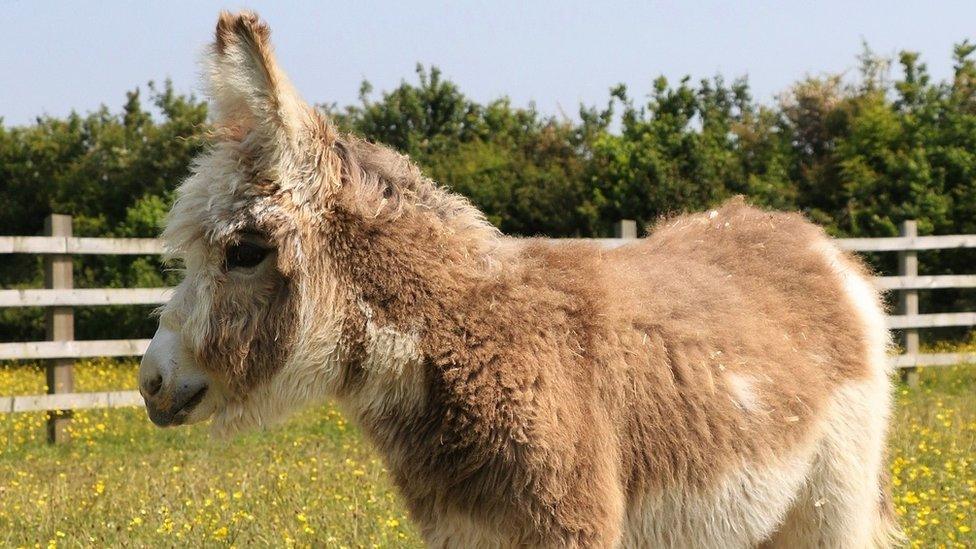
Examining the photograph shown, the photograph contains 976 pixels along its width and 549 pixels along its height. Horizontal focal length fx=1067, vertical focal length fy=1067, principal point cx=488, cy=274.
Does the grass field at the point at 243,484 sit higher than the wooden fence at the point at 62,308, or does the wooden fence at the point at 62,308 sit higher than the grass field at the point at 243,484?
the wooden fence at the point at 62,308

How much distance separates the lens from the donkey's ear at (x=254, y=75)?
2938mm

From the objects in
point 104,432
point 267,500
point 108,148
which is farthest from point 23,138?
point 267,500

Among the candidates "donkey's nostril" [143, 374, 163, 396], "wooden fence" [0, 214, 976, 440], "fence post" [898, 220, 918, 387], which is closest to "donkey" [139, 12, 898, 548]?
"donkey's nostril" [143, 374, 163, 396]

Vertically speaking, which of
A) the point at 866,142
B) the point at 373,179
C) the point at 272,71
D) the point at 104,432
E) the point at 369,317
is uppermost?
the point at 866,142

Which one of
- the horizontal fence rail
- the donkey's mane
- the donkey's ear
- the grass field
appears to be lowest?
the grass field

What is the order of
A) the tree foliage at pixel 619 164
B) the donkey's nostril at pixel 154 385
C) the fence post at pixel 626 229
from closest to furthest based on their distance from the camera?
the donkey's nostril at pixel 154 385, the fence post at pixel 626 229, the tree foliage at pixel 619 164

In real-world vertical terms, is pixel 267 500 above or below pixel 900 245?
below

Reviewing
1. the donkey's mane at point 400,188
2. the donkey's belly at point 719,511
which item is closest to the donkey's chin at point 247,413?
the donkey's mane at point 400,188

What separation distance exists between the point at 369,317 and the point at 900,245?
441 inches

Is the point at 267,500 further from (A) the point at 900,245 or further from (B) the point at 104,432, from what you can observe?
(A) the point at 900,245

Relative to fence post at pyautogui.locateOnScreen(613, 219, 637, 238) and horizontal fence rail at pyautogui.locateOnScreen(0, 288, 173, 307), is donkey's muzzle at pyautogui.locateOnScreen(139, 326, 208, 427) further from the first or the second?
fence post at pyautogui.locateOnScreen(613, 219, 637, 238)

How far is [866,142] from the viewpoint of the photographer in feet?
58.5

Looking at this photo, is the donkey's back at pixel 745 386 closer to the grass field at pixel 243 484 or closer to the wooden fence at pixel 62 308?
the grass field at pixel 243 484

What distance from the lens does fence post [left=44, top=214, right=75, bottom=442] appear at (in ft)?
31.6
